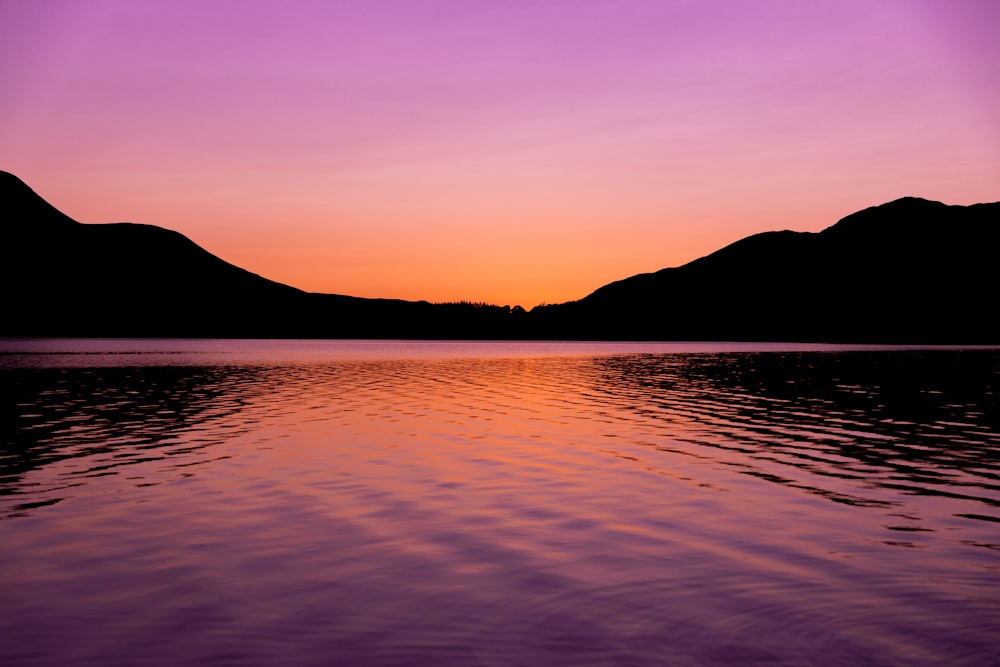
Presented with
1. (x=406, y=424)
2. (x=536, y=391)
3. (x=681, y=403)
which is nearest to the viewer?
(x=406, y=424)

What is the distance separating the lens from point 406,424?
38.7 m

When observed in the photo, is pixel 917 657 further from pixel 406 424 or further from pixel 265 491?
pixel 406 424

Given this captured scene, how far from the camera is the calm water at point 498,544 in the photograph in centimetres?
1099

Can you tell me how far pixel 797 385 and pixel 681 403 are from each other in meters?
22.3

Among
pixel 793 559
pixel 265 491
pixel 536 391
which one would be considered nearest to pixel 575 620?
pixel 793 559

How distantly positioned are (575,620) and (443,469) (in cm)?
1424

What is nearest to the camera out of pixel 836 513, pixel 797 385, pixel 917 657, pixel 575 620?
pixel 917 657

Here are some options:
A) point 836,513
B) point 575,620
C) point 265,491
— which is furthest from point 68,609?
point 836,513

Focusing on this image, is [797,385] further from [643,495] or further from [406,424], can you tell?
[643,495]

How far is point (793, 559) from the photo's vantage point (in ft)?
49.7

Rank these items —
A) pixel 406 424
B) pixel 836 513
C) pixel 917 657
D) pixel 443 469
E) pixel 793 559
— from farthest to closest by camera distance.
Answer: pixel 406 424
pixel 443 469
pixel 836 513
pixel 793 559
pixel 917 657

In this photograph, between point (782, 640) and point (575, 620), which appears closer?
point (782, 640)

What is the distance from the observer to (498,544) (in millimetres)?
16297

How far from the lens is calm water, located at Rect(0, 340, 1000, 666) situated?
11.0m
